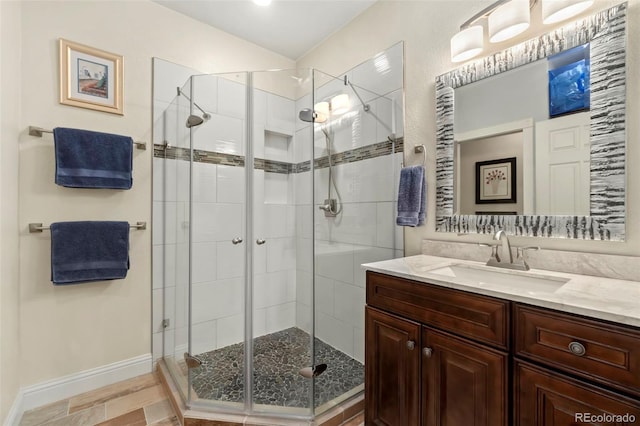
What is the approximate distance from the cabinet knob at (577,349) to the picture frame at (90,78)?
101 inches

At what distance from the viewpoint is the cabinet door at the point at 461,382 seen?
36.9 inches

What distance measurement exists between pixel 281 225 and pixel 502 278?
1.16 metres

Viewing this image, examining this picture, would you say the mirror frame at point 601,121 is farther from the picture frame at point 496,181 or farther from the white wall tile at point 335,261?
the white wall tile at point 335,261

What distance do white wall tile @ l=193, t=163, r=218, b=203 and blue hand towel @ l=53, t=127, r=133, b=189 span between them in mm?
460

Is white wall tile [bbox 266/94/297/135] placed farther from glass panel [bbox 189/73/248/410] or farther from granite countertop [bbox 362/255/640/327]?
granite countertop [bbox 362/255/640/327]

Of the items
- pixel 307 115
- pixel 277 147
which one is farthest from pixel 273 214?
pixel 307 115

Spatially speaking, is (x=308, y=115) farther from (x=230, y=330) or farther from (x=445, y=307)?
(x=230, y=330)

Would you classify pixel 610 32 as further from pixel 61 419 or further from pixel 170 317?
pixel 61 419

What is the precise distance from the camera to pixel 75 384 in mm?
1763

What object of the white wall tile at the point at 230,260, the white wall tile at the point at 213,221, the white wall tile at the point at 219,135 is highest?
the white wall tile at the point at 219,135

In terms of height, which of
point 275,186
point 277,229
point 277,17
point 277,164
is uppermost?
point 277,17

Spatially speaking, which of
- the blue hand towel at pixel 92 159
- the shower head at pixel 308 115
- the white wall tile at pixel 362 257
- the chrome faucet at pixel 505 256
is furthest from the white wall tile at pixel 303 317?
the blue hand towel at pixel 92 159

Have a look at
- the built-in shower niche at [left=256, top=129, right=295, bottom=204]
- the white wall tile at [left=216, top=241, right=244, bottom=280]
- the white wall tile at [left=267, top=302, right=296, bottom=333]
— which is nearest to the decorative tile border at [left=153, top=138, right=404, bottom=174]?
the built-in shower niche at [left=256, top=129, right=295, bottom=204]

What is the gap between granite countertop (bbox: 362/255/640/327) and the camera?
0.77 metres
